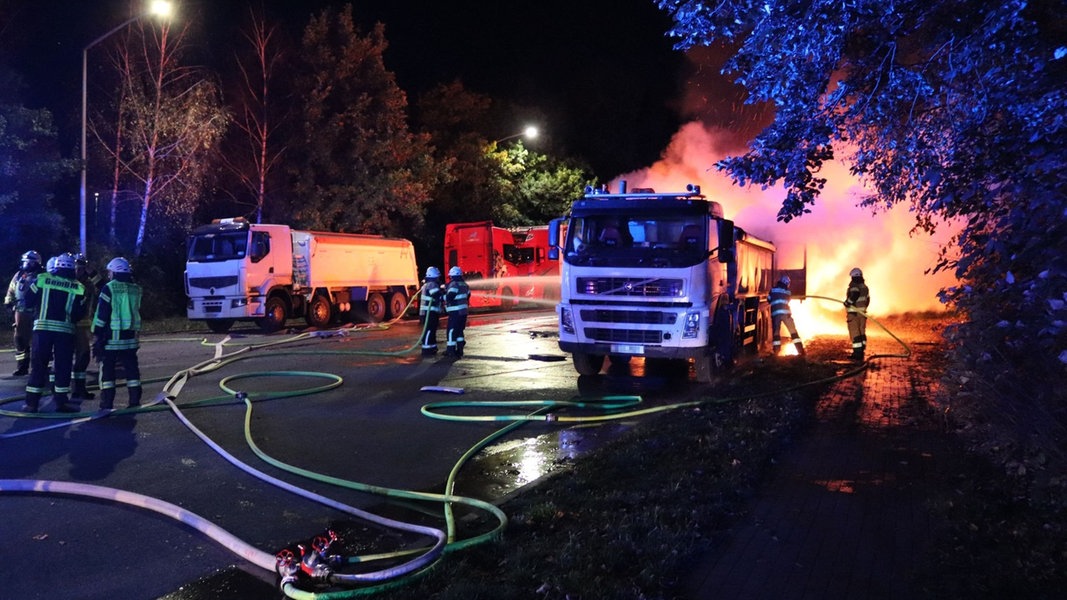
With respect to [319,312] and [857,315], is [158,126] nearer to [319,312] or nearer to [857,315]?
[319,312]

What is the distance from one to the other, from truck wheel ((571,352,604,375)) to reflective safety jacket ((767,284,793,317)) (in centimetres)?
417

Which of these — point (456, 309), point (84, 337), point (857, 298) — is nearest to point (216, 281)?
point (456, 309)

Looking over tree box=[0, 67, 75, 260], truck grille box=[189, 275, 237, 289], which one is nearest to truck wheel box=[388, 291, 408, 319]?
truck grille box=[189, 275, 237, 289]

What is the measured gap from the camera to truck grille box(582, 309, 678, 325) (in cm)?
1009

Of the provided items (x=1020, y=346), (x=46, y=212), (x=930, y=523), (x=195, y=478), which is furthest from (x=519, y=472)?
(x=46, y=212)

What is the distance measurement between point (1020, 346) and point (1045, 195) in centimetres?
147

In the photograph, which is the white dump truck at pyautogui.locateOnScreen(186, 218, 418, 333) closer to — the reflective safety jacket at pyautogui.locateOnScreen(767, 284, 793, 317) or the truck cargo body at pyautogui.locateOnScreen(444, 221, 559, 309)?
the truck cargo body at pyautogui.locateOnScreen(444, 221, 559, 309)

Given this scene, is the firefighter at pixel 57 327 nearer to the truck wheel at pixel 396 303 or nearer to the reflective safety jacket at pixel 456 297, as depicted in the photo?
the reflective safety jacket at pixel 456 297

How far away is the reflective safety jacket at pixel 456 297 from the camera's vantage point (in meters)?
13.2

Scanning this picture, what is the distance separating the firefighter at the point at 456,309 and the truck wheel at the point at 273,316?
25.3ft

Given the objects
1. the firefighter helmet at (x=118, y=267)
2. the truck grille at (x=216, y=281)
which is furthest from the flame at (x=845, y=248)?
the firefighter helmet at (x=118, y=267)

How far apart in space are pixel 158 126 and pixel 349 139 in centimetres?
755

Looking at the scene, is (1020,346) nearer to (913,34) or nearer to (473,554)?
(913,34)

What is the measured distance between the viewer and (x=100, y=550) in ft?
14.9
